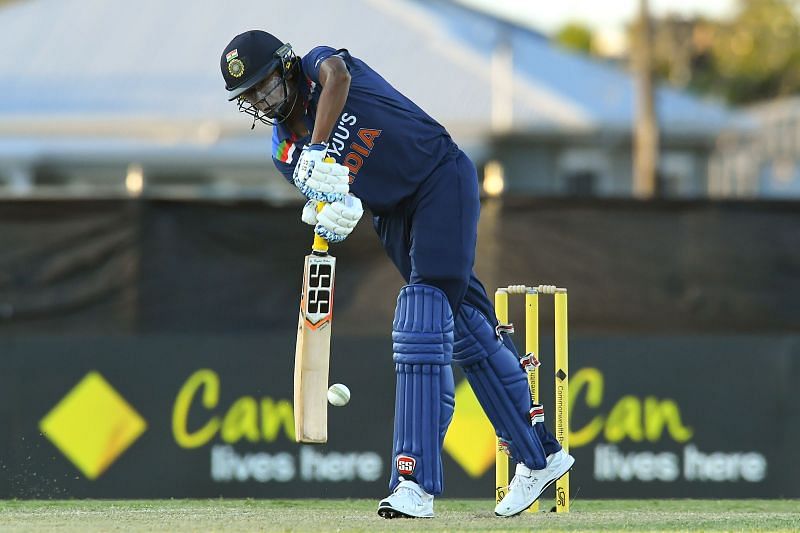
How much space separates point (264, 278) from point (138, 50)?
66.2ft

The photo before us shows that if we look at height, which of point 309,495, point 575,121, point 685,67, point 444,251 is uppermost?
point 685,67

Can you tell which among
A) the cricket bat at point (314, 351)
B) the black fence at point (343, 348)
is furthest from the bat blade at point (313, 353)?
the black fence at point (343, 348)

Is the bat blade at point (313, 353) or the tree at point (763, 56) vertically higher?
the tree at point (763, 56)

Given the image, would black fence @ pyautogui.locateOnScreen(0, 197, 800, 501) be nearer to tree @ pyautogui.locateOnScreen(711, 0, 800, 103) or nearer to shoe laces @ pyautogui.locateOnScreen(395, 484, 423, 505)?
shoe laces @ pyautogui.locateOnScreen(395, 484, 423, 505)

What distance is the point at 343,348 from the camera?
7.20 metres

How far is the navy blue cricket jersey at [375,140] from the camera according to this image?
15.7 ft

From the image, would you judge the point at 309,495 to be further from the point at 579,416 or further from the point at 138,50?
the point at 138,50

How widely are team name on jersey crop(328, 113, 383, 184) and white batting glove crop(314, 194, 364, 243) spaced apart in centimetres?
19

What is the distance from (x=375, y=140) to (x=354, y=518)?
1267 mm

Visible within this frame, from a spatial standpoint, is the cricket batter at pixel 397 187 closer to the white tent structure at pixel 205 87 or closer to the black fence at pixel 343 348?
the black fence at pixel 343 348

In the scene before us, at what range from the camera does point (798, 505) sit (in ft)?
20.7

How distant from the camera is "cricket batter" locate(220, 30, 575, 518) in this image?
4629 millimetres

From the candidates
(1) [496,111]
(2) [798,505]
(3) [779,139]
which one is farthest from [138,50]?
(2) [798,505]

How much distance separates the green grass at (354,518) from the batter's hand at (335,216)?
917 mm
